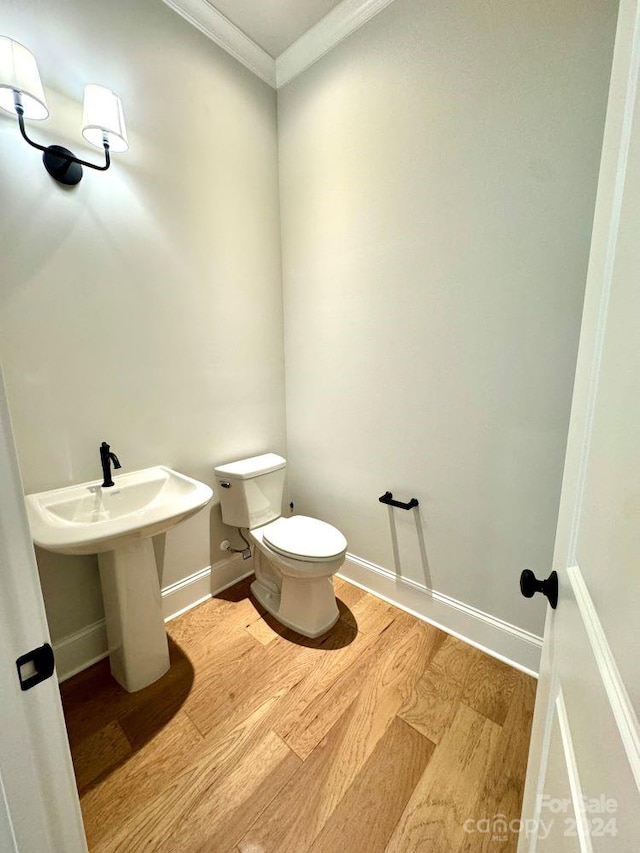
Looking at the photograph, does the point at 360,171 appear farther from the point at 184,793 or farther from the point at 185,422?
the point at 184,793

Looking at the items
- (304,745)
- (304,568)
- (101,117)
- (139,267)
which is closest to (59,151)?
(101,117)

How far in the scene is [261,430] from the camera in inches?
83.1

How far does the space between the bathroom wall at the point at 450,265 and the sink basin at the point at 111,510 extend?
0.91m

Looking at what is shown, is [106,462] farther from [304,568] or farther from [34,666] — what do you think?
[34,666]

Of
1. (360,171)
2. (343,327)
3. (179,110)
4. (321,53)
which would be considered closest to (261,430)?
(343,327)

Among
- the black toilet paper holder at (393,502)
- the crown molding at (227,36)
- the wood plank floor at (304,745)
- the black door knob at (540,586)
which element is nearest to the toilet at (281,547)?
the wood plank floor at (304,745)

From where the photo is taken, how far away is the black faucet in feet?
4.52

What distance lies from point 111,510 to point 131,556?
220 millimetres

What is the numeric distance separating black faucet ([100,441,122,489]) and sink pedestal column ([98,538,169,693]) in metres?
0.28

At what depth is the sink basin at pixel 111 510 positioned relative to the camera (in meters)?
1.03

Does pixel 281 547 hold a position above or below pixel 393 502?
below

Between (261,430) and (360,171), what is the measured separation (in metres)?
1.43

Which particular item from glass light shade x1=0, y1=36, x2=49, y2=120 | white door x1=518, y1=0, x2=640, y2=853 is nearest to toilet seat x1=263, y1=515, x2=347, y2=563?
white door x1=518, y1=0, x2=640, y2=853

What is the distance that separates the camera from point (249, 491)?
180 cm
